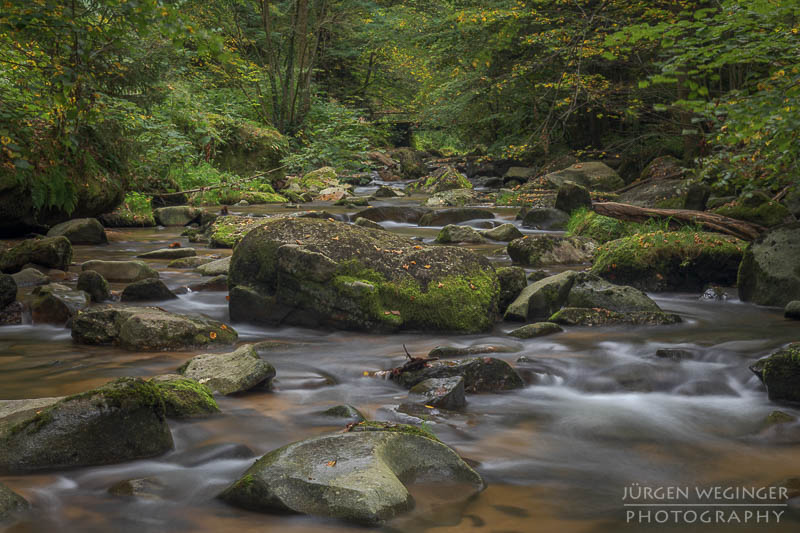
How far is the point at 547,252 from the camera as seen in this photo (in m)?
9.32

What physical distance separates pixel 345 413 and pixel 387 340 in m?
1.81

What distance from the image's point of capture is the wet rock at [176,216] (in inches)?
541

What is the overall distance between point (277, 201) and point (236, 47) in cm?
836

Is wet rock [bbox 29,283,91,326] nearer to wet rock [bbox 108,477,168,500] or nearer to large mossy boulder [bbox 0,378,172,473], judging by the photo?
large mossy boulder [bbox 0,378,172,473]

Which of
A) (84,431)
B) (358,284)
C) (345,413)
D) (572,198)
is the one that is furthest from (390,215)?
(84,431)

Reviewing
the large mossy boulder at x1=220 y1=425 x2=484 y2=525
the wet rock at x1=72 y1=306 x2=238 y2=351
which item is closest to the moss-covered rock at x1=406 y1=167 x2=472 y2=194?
the wet rock at x1=72 y1=306 x2=238 y2=351

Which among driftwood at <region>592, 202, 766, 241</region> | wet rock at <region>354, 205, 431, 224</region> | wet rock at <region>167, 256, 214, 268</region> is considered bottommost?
wet rock at <region>167, 256, 214, 268</region>

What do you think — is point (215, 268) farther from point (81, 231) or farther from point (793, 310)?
point (793, 310)

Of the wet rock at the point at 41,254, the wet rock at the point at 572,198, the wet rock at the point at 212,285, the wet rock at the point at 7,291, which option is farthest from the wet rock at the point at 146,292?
the wet rock at the point at 572,198

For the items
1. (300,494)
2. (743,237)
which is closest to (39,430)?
(300,494)

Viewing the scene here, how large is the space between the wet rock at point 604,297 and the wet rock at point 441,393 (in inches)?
106

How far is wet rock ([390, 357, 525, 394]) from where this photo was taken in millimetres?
4477

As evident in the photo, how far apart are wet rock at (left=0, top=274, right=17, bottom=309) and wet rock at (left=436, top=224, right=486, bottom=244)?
6861mm

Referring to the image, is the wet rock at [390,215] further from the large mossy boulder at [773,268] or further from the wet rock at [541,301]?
the large mossy boulder at [773,268]
